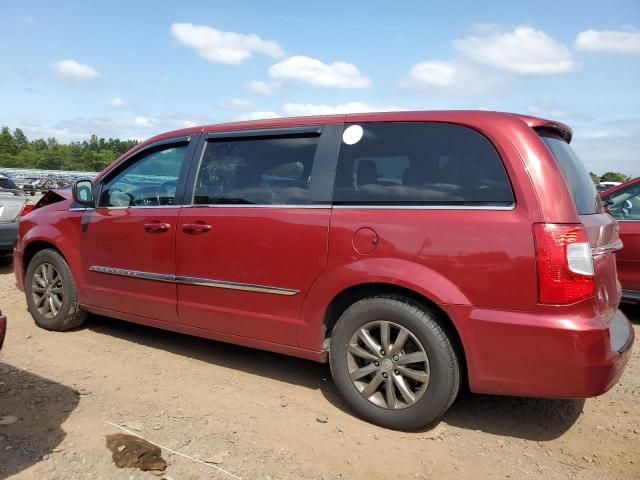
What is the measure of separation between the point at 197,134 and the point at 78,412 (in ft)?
7.02

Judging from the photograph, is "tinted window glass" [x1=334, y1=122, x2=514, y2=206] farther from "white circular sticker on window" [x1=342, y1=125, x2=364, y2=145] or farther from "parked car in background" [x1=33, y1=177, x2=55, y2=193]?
"parked car in background" [x1=33, y1=177, x2=55, y2=193]

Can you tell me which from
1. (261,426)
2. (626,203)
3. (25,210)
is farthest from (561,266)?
(25,210)

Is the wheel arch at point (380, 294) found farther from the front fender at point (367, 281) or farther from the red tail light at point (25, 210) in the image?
the red tail light at point (25, 210)

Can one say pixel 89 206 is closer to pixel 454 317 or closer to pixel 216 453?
pixel 216 453

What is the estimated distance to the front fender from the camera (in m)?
2.87

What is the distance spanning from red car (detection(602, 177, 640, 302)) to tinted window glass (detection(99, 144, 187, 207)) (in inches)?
172

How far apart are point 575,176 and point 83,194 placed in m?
3.86

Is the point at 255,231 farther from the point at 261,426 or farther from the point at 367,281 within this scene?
the point at 261,426

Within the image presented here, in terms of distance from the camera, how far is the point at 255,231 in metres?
3.51

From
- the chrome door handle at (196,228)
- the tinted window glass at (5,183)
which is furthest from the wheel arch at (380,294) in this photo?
the tinted window glass at (5,183)

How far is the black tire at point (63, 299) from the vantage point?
467 cm

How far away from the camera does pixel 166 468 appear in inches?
104

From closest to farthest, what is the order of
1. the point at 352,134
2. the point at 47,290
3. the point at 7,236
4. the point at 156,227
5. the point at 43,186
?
the point at 352,134 → the point at 156,227 → the point at 47,290 → the point at 7,236 → the point at 43,186

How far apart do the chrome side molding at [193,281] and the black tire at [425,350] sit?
0.45 metres
